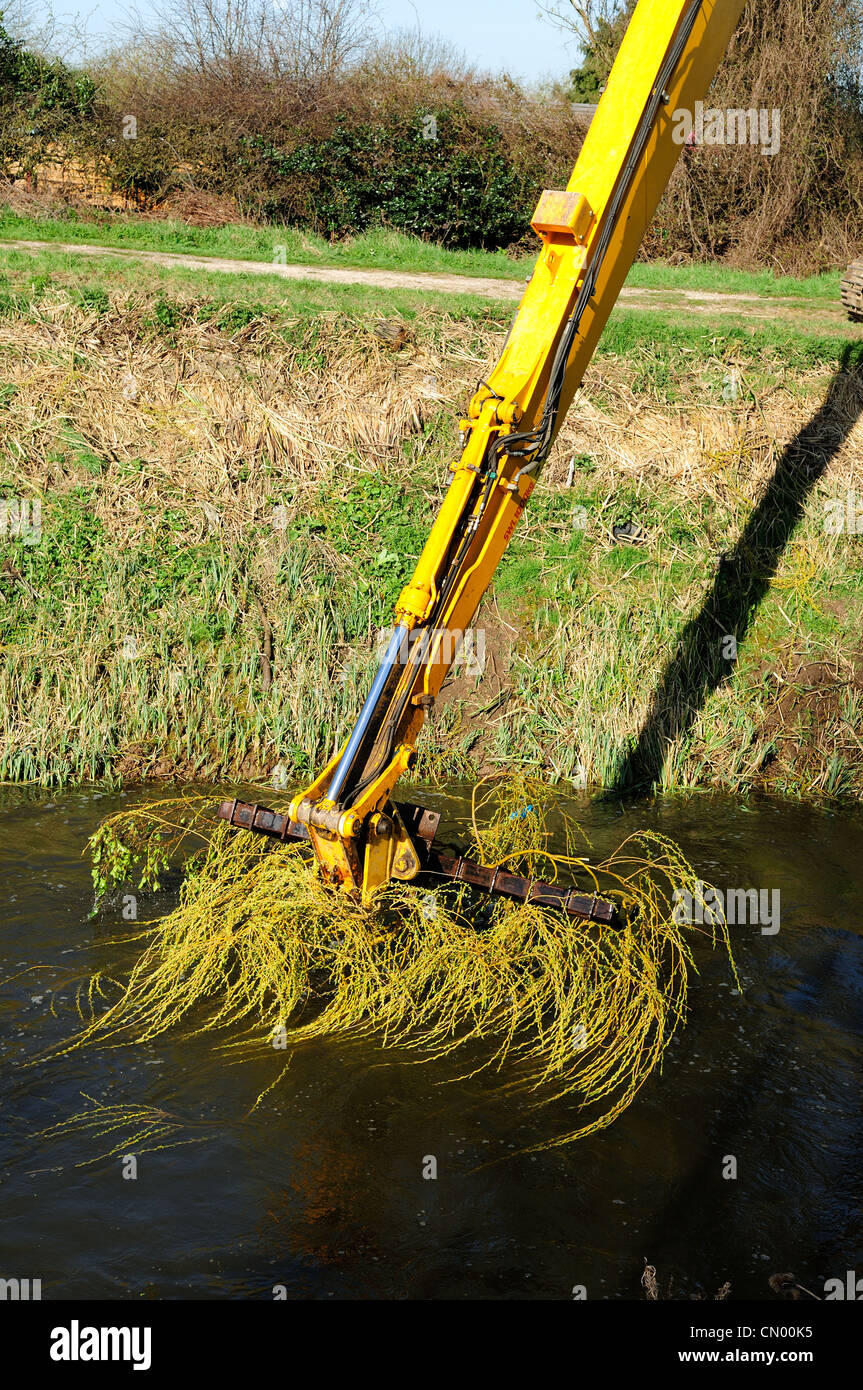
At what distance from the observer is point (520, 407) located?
5.82 m

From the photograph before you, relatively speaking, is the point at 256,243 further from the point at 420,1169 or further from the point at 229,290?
the point at 420,1169

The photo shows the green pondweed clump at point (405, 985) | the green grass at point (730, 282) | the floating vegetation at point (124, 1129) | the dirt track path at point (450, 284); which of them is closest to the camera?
the floating vegetation at point (124, 1129)

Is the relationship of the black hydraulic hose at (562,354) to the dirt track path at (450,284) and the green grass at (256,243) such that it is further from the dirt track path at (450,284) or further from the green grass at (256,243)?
the green grass at (256,243)

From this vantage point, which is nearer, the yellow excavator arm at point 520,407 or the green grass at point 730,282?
the yellow excavator arm at point 520,407

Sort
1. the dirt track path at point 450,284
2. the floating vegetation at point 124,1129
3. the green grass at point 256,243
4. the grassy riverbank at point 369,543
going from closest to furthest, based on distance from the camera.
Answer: the floating vegetation at point 124,1129 < the grassy riverbank at point 369,543 < the dirt track path at point 450,284 < the green grass at point 256,243

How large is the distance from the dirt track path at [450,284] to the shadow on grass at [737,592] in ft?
7.34

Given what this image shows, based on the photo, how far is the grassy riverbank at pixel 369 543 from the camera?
9.65 metres

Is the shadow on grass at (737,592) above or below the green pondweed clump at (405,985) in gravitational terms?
above

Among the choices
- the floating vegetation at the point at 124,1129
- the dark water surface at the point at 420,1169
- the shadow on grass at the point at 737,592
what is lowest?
the floating vegetation at the point at 124,1129

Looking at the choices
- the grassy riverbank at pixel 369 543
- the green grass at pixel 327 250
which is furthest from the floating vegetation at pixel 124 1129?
the green grass at pixel 327 250

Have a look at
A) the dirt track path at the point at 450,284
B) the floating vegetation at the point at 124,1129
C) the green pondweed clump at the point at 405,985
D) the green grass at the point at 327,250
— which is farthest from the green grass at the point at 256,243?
the floating vegetation at the point at 124,1129

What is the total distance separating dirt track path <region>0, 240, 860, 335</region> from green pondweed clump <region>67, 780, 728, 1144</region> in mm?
8828

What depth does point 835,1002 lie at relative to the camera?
21.8 ft

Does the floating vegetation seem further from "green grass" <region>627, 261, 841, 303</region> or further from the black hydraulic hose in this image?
"green grass" <region>627, 261, 841, 303</region>
